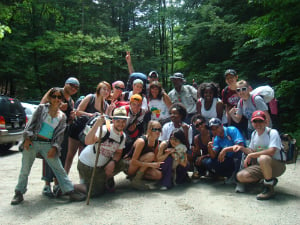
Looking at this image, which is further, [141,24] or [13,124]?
[141,24]

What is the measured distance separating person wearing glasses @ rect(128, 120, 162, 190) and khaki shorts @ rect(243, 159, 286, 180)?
1574 millimetres

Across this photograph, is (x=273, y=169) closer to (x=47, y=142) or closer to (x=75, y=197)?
(x=75, y=197)

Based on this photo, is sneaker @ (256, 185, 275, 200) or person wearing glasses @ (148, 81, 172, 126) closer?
sneaker @ (256, 185, 275, 200)

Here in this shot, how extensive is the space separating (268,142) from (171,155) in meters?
1.65

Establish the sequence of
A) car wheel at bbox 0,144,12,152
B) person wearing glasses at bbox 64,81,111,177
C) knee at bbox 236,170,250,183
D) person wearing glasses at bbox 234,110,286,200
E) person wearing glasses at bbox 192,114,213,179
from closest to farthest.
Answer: person wearing glasses at bbox 234,110,286,200
knee at bbox 236,170,250,183
person wearing glasses at bbox 64,81,111,177
person wearing glasses at bbox 192,114,213,179
car wheel at bbox 0,144,12,152

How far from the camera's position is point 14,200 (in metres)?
4.25

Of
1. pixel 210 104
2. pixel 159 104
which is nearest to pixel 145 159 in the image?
pixel 159 104

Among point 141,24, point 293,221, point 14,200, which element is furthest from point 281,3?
point 141,24

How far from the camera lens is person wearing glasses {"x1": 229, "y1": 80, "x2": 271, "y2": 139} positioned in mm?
5157

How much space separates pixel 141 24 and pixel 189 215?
2372 cm

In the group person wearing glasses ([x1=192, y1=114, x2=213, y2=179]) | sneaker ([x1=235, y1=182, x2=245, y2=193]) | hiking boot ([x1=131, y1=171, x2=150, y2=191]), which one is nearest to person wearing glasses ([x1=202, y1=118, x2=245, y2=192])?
person wearing glasses ([x1=192, y1=114, x2=213, y2=179])

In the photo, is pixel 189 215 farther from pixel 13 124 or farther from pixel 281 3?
pixel 281 3

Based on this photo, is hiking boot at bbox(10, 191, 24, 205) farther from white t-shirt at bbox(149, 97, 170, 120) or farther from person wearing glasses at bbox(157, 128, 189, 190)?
white t-shirt at bbox(149, 97, 170, 120)

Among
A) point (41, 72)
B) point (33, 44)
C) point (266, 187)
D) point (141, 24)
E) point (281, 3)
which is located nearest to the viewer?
point (266, 187)
